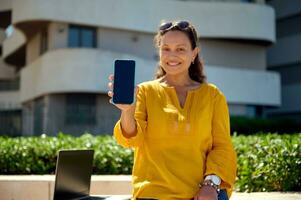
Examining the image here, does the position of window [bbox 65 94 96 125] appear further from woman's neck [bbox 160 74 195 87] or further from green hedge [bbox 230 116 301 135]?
woman's neck [bbox 160 74 195 87]

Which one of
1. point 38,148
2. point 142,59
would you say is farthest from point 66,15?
point 38,148

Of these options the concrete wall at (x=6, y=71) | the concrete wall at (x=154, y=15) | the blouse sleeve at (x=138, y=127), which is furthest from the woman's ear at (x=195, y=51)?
the concrete wall at (x=6, y=71)

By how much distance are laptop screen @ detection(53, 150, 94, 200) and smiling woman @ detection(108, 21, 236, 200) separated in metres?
1.11

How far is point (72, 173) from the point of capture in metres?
3.84

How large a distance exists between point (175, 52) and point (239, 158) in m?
4.23

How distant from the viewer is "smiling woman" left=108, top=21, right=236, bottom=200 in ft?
8.63

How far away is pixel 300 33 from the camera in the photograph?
30312mm

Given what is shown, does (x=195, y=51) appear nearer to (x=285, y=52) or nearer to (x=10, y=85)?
(x=285, y=52)

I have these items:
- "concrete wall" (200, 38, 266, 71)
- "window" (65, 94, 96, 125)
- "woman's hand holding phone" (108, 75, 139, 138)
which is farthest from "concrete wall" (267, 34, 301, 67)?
"woman's hand holding phone" (108, 75, 139, 138)

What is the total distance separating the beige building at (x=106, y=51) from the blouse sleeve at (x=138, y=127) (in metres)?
18.5

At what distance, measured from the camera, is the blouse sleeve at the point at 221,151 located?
2.71 metres

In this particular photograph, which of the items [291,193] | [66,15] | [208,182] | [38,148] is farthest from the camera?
[66,15]

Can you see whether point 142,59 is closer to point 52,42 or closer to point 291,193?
point 52,42

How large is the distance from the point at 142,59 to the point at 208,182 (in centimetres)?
1992
